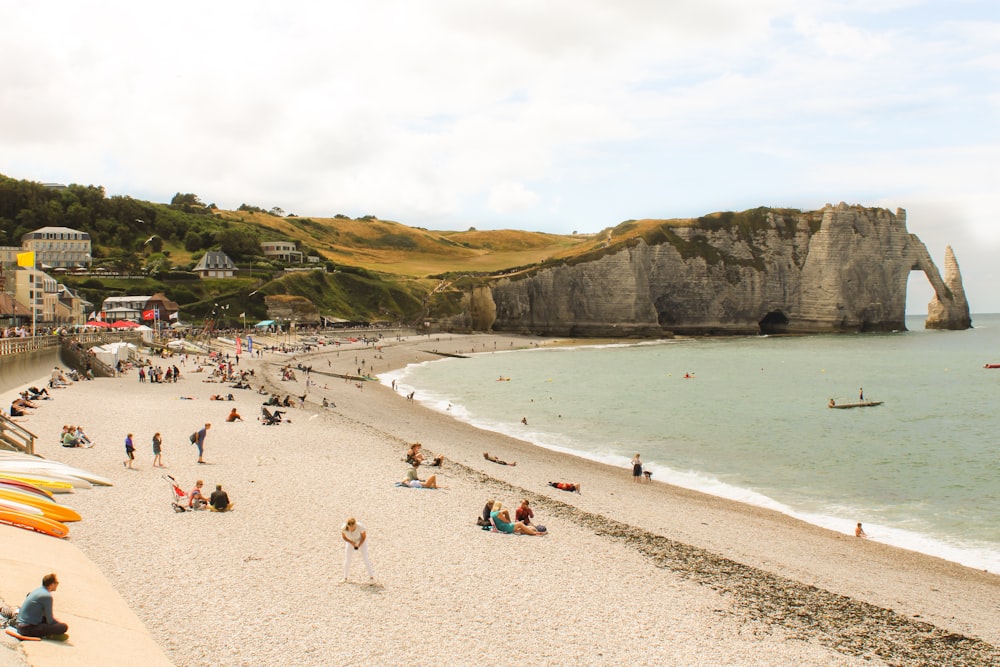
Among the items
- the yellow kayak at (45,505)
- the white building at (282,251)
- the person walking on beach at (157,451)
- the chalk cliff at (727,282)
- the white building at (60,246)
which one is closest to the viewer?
the yellow kayak at (45,505)

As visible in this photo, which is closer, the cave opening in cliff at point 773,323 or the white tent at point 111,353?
the white tent at point 111,353

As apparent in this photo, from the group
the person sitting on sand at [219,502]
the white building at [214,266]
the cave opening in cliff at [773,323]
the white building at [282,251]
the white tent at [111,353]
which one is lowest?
the person sitting on sand at [219,502]

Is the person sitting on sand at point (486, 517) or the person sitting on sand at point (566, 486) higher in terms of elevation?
the person sitting on sand at point (486, 517)

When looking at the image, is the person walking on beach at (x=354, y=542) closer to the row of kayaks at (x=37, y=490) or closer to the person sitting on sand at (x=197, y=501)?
the row of kayaks at (x=37, y=490)

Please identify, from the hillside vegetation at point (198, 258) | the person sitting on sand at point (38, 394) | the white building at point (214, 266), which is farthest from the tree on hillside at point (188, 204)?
the person sitting on sand at point (38, 394)

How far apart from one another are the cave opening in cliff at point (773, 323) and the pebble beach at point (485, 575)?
107 m

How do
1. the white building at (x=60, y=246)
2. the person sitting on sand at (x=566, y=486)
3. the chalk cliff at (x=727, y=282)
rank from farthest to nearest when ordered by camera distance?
the chalk cliff at (x=727, y=282)
the white building at (x=60, y=246)
the person sitting on sand at (x=566, y=486)

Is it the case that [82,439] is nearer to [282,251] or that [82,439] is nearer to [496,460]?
[496,460]

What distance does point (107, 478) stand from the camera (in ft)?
56.8

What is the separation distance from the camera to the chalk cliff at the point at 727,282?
362ft

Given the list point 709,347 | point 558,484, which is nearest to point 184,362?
point 558,484

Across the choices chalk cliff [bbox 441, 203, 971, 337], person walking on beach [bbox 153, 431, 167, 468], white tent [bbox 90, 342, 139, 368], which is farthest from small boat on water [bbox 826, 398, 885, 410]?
chalk cliff [bbox 441, 203, 971, 337]

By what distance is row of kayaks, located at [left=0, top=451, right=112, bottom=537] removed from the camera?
466 inches

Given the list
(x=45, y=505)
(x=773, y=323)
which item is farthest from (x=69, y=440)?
(x=773, y=323)
